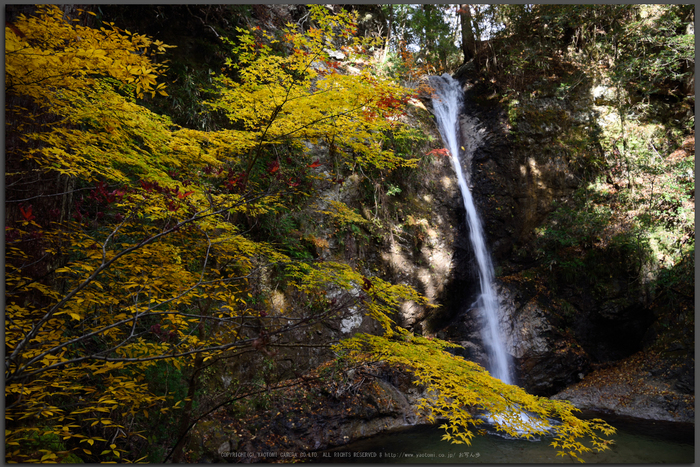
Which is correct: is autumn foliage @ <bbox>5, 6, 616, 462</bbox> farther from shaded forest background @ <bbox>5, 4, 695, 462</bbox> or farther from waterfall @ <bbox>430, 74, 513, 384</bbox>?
waterfall @ <bbox>430, 74, 513, 384</bbox>

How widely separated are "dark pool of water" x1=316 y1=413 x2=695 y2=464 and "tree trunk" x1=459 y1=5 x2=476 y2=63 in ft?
38.6

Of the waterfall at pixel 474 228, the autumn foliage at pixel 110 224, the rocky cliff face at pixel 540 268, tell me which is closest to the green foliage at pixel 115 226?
the autumn foliage at pixel 110 224

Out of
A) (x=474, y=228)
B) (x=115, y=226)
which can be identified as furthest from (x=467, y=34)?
(x=115, y=226)

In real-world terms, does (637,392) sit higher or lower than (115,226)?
lower

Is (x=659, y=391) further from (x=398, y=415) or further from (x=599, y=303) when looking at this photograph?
(x=398, y=415)

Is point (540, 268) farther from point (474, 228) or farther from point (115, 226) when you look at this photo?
point (115, 226)

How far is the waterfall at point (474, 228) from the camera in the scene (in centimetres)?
765

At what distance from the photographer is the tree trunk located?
37.9 feet

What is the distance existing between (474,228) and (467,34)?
7856mm

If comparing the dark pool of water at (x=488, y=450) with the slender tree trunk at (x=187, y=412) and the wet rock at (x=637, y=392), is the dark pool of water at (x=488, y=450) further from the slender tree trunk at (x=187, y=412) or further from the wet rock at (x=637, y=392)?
the slender tree trunk at (x=187, y=412)

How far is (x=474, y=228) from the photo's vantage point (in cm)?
895

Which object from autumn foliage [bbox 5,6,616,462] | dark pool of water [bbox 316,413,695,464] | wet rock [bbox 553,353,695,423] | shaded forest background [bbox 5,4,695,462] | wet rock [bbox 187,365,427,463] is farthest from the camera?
wet rock [bbox 553,353,695,423]

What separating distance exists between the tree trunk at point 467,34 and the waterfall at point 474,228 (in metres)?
1.18

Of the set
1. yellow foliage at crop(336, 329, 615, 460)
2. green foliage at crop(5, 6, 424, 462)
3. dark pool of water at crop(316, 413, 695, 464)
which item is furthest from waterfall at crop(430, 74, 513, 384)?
green foliage at crop(5, 6, 424, 462)
